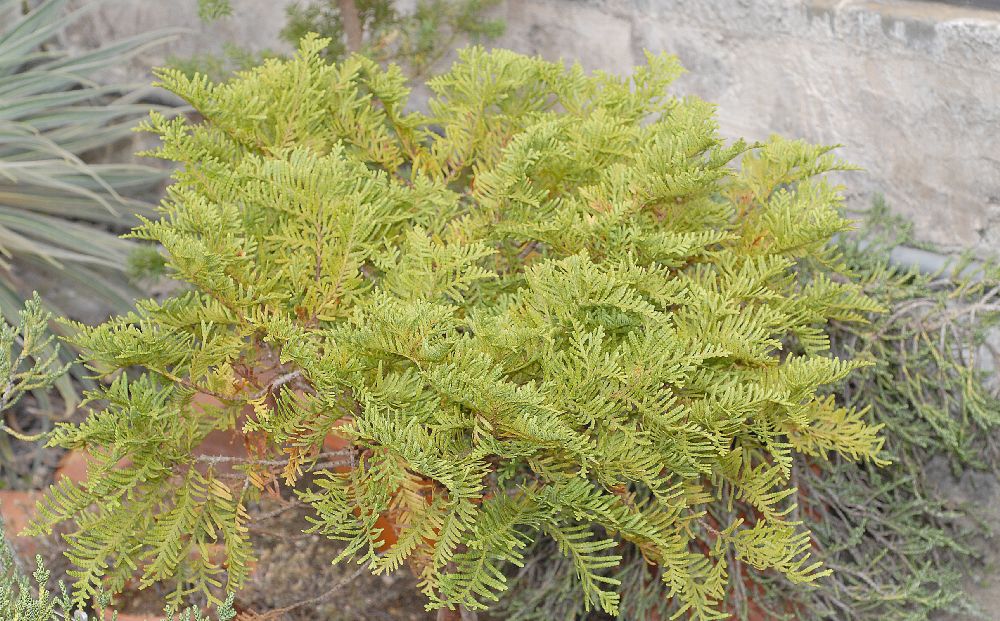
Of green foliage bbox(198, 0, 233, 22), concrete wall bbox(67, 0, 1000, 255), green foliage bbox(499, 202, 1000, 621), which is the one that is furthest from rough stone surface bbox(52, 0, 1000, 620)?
green foliage bbox(198, 0, 233, 22)

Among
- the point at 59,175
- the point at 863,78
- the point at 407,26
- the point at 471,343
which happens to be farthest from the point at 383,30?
the point at 471,343

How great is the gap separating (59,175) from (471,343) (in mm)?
1926

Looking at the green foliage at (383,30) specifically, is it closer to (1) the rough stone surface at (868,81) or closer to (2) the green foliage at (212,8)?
(2) the green foliage at (212,8)

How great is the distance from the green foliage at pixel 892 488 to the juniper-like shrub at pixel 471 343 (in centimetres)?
38

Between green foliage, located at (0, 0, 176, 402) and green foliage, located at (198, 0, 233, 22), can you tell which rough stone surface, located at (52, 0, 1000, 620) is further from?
green foliage, located at (0, 0, 176, 402)

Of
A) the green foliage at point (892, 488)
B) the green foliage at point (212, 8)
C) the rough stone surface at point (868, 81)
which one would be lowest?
the green foliage at point (892, 488)

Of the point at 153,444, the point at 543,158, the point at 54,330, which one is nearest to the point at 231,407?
the point at 153,444

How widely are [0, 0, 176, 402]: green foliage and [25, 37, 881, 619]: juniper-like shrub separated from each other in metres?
1.14

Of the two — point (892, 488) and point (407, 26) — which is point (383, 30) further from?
point (892, 488)

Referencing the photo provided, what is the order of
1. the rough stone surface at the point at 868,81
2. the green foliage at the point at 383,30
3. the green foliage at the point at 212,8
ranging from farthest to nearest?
the green foliage at the point at 383,30, the green foliage at the point at 212,8, the rough stone surface at the point at 868,81

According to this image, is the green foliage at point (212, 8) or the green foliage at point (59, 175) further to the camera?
the green foliage at point (59, 175)

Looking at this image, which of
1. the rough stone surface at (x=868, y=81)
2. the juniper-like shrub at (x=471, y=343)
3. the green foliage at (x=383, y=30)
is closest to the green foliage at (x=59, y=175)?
the green foliage at (x=383, y=30)

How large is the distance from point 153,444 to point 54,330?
150 centimetres

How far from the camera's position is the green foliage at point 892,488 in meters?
1.83
